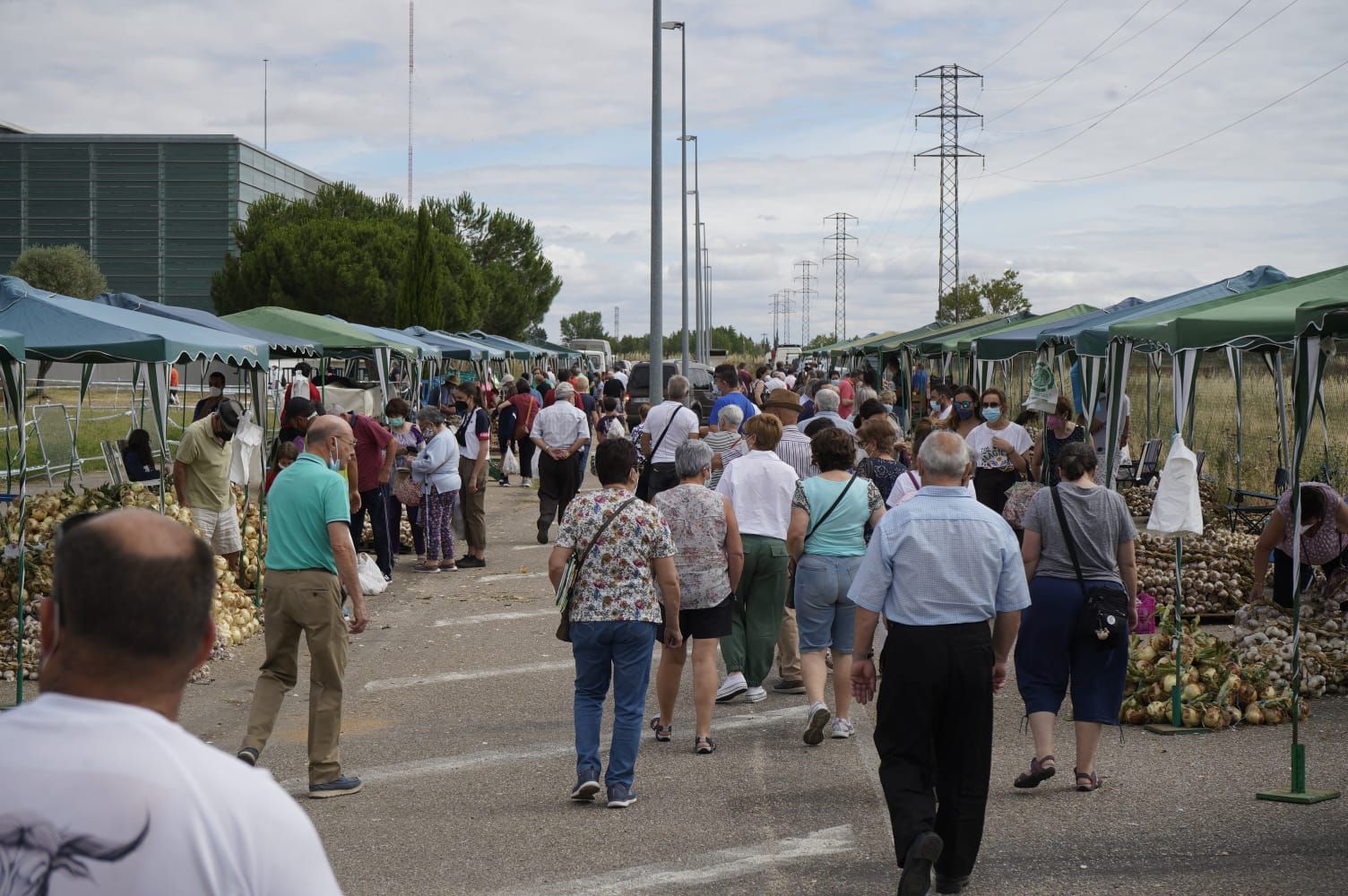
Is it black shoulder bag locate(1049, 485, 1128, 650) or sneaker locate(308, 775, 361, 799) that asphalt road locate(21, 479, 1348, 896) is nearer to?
sneaker locate(308, 775, 361, 799)

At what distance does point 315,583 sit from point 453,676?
119 inches

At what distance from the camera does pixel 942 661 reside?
5.08 meters

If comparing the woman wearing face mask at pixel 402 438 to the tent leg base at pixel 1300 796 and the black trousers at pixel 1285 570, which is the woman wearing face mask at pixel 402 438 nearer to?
the black trousers at pixel 1285 570

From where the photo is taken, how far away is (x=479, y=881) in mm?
5336

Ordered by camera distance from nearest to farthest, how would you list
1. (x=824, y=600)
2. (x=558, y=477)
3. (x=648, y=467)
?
(x=824, y=600), (x=648, y=467), (x=558, y=477)

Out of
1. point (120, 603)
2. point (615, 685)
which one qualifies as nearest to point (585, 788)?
point (615, 685)

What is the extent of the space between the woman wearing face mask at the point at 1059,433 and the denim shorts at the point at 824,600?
18.9ft

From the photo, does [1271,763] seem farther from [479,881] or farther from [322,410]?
[322,410]

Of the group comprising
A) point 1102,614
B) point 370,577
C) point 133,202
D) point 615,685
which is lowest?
point 370,577

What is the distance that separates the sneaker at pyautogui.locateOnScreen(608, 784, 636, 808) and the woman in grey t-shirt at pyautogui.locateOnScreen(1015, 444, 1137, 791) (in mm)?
Answer: 1897

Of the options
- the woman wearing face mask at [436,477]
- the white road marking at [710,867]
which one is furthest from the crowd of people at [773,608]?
the woman wearing face mask at [436,477]

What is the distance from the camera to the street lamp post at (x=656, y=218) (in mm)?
18062

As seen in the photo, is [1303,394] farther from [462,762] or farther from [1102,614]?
[462,762]

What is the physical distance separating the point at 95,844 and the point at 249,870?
7.5 inches
